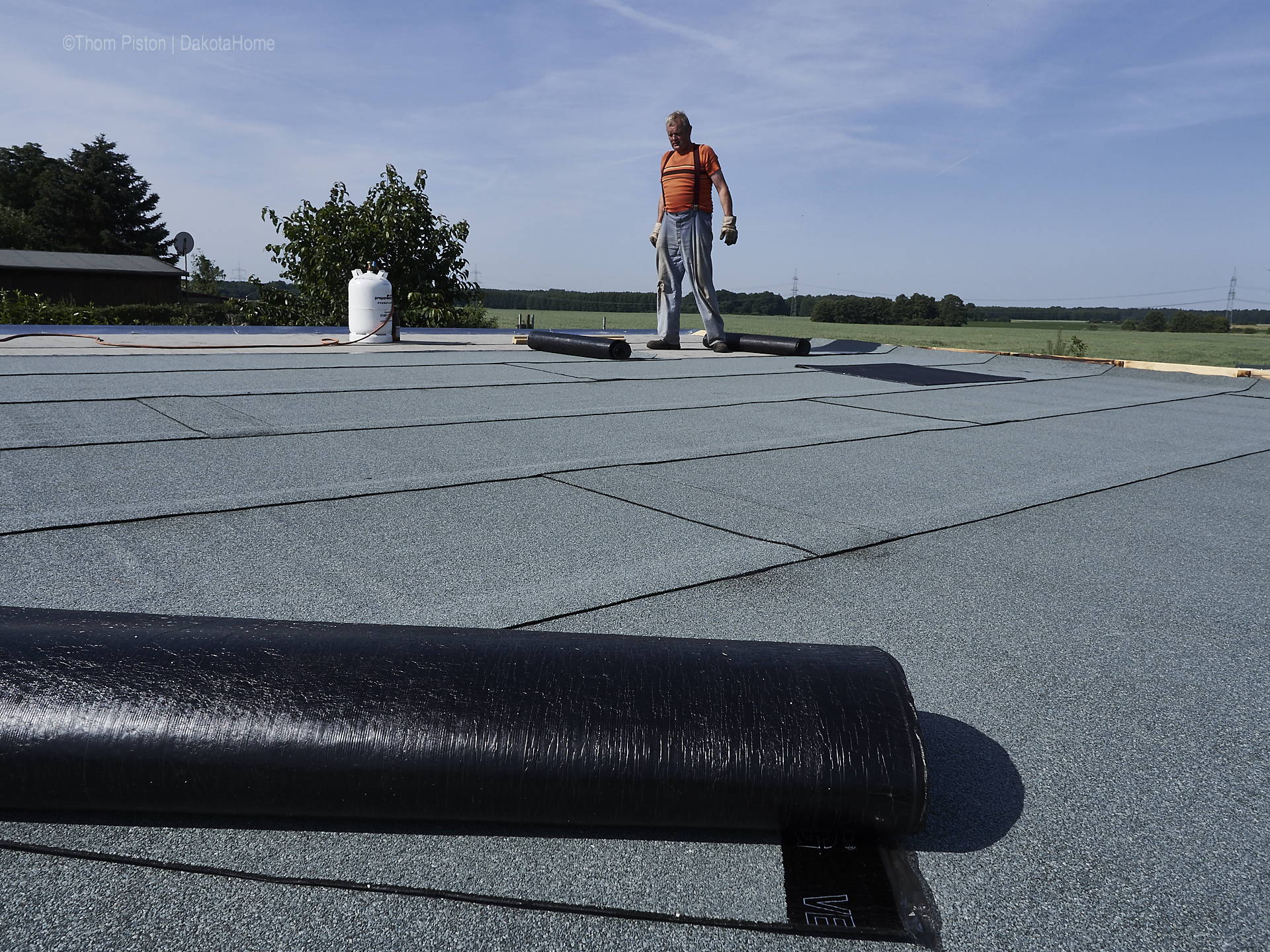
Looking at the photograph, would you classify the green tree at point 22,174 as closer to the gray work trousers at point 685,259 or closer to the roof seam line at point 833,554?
the gray work trousers at point 685,259

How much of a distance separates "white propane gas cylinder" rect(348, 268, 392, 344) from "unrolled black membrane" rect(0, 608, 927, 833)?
31.6 feet

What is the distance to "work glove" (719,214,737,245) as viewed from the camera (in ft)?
31.2

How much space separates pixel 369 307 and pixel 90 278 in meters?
33.4

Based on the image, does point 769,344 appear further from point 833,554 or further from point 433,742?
point 433,742

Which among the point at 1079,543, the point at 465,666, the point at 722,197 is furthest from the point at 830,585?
the point at 722,197

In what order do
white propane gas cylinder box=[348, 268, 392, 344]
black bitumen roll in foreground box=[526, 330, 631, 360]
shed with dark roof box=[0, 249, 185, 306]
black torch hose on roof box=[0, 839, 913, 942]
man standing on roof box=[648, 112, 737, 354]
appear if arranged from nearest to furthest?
black torch hose on roof box=[0, 839, 913, 942] → black bitumen roll in foreground box=[526, 330, 631, 360] → man standing on roof box=[648, 112, 737, 354] → white propane gas cylinder box=[348, 268, 392, 344] → shed with dark roof box=[0, 249, 185, 306]

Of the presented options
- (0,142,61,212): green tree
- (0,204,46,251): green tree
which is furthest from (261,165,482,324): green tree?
(0,142,61,212): green tree

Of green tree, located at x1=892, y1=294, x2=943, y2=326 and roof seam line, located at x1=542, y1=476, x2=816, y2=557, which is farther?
green tree, located at x1=892, y1=294, x2=943, y2=326

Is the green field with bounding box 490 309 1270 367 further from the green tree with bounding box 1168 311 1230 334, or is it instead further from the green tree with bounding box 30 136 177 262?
the green tree with bounding box 30 136 177 262

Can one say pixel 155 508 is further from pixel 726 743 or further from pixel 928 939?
pixel 928 939

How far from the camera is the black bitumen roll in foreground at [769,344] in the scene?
10891 millimetres

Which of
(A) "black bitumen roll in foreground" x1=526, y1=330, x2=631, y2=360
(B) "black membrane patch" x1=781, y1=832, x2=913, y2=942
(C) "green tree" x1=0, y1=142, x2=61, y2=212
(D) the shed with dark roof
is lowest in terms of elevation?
(B) "black membrane patch" x1=781, y1=832, x2=913, y2=942

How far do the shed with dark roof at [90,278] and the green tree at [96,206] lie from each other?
13.2 m

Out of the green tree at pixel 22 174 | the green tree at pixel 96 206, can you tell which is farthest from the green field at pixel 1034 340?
the green tree at pixel 22 174
